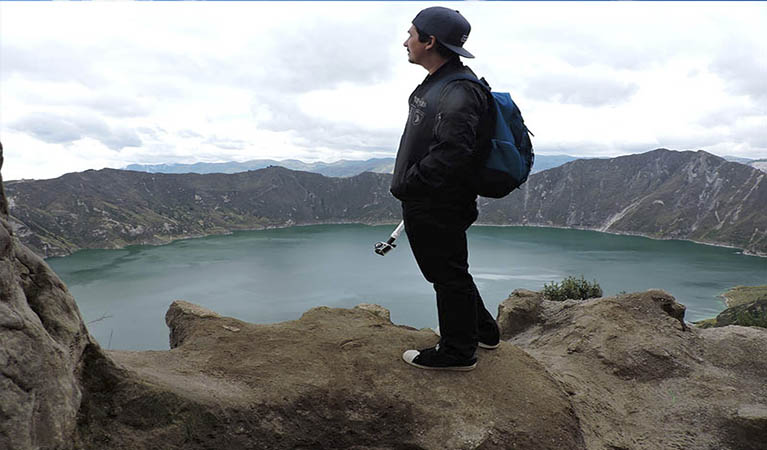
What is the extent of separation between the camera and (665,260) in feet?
307

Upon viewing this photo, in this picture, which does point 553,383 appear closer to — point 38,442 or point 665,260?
point 38,442

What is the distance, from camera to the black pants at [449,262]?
4.10 metres

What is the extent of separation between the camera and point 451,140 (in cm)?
369

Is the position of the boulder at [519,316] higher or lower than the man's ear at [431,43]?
lower

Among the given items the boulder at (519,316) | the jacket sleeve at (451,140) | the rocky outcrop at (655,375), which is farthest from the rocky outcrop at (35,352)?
the boulder at (519,316)

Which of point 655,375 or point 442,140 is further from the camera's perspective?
point 655,375

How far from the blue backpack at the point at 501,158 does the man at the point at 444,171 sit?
3.0 inches

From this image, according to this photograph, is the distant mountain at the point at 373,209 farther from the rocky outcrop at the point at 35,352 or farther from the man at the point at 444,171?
the man at the point at 444,171

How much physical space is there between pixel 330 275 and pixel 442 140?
7765 cm

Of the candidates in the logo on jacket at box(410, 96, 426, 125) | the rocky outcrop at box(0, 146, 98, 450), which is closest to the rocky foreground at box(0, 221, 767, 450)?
the rocky outcrop at box(0, 146, 98, 450)

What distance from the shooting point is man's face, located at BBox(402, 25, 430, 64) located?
4.21 metres

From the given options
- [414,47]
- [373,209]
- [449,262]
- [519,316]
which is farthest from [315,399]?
[373,209]

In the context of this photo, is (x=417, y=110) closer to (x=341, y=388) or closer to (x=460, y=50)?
(x=460, y=50)

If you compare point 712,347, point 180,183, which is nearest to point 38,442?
point 712,347
